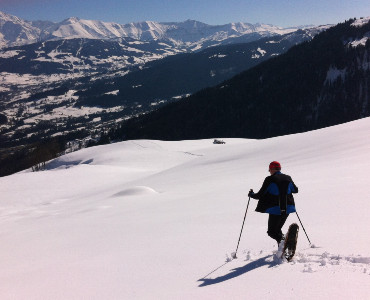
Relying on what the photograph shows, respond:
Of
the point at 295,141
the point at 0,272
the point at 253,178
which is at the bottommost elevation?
the point at 0,272

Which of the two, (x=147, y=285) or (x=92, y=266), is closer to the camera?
(x=147, y=285)

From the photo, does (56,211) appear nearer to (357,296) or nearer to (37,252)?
(37,252)

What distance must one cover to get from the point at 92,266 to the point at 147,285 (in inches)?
103

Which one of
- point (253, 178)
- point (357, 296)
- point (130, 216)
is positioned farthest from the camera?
point (253, 178)

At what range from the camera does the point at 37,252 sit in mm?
11758

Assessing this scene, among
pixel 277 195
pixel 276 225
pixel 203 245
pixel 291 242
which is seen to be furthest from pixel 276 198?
pixel 203 245

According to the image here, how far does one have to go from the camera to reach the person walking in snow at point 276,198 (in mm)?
7527

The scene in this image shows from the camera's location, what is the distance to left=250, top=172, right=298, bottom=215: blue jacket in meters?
7.52

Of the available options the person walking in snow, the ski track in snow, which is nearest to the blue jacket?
the person walking in snow

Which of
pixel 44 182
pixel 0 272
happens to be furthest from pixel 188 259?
pixel 44 182

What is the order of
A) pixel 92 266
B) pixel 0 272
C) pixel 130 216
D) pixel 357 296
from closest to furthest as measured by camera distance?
pixel 357 296 < pixel 92 266 < pixel 0 272 < pixel 130 216

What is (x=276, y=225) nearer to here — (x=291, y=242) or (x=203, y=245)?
(x=291, y=242)

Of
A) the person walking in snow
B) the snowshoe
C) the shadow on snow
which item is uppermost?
the person walking in snow

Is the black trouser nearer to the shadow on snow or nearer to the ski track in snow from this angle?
the ski track in snow
